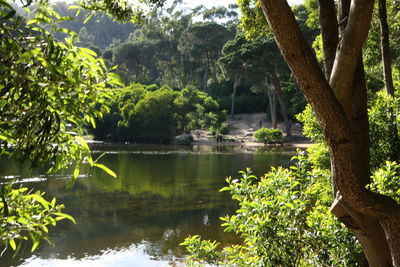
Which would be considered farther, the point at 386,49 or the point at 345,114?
the point at 386,49

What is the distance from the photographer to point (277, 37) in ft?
7.72

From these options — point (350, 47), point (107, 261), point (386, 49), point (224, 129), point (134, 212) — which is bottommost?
point (107, 261)

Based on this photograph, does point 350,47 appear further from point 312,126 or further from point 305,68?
point 312,126

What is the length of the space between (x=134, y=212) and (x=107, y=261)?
3674 millimetres

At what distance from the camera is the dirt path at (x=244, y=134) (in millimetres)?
34594

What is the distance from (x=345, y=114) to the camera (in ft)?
7.99

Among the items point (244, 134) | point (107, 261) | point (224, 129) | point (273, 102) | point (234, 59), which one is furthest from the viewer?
point (224, 129)

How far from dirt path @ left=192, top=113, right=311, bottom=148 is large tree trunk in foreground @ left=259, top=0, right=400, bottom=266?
28636 mm

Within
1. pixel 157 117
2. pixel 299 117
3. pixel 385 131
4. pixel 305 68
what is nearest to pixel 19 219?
pixel 305 68

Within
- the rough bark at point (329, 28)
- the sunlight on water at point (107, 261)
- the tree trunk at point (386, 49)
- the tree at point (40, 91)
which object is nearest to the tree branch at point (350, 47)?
the rough bark at point (329, 28)

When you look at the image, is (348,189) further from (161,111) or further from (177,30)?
(177,30)

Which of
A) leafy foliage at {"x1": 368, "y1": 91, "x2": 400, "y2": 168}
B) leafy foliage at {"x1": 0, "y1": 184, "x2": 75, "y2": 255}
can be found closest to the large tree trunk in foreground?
leafy foliage at {"x1": 0, "y1": 184, "x2": 75, "y2": 255}

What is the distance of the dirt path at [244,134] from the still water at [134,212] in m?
13.4

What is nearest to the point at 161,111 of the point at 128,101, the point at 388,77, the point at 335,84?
the point at 128,101
